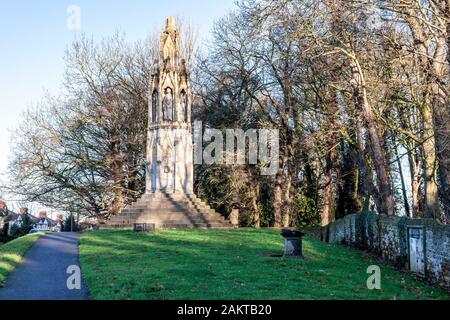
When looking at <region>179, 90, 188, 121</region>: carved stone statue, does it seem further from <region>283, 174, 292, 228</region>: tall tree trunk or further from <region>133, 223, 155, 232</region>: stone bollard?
<region>133, 223, 155, 232</region>: stone bollard

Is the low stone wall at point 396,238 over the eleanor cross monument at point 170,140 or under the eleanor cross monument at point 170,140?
under

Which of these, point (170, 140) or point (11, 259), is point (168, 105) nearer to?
point (170, 140)

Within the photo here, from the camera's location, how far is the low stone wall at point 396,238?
1369 cm

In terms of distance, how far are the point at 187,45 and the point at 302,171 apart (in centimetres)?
1396

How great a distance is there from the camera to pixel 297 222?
38594 millimetres

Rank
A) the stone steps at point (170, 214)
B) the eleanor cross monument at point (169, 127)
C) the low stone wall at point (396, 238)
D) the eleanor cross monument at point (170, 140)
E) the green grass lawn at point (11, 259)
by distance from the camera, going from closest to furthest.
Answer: the low stone wall at point (396, 238)
the green grass lawn at point (11, 259)
the stone steps at point (170, 214)
the eleanor cross monument at point (170, 140)
the eleanor cross monument at point (169, 127)

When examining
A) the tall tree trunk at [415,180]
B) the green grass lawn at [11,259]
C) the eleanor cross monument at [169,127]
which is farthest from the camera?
the eleanor cross monument at [169,127]

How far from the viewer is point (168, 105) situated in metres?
31.7

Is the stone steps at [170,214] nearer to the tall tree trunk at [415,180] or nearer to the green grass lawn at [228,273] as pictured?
the green grass lawn at [228,273]

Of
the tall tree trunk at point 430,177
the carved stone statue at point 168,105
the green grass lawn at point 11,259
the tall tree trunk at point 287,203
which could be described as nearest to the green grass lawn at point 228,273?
the green grass lawn at point 11,259

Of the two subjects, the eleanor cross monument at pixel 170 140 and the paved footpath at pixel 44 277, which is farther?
the eleanor cross monument at pixel 170 140

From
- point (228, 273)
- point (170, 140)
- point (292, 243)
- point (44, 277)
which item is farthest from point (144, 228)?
point (228, 273)
